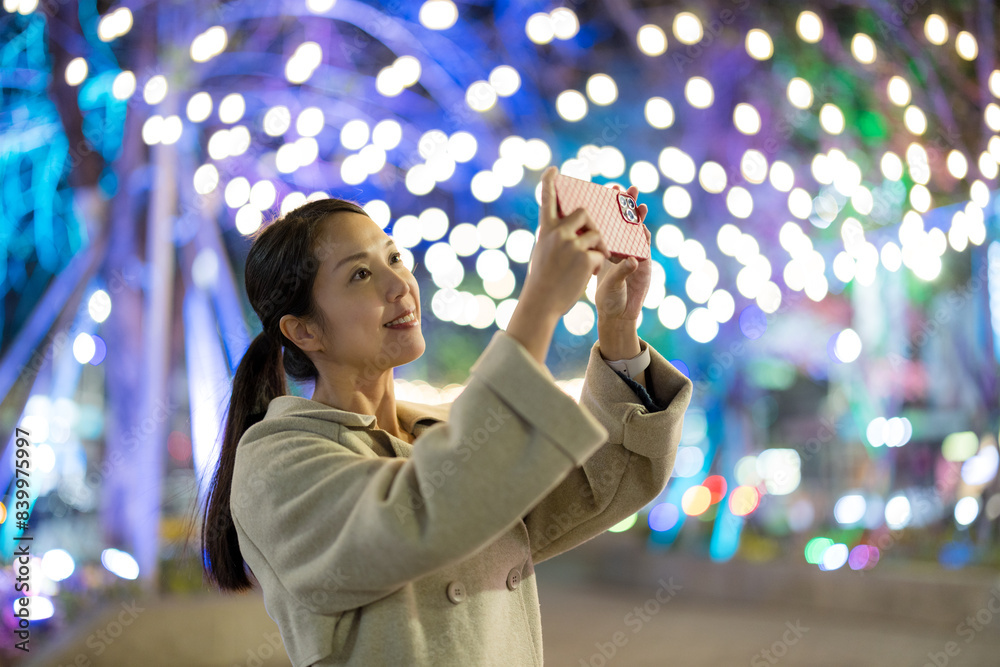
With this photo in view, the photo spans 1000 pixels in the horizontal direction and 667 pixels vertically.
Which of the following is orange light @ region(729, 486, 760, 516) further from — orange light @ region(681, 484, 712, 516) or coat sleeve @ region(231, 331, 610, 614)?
coat sleeve @ region(231, 331, 610, 614)

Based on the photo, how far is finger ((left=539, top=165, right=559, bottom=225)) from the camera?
1.17 meters

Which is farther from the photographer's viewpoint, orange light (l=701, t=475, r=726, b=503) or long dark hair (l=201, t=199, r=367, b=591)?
orange light (l=701, t=475, r=726, b=503)

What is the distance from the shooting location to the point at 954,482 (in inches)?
255

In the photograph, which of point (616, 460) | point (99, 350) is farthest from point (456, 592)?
point (99, 350)

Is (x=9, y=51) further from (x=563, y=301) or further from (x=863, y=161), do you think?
→ (x=863, y=161)

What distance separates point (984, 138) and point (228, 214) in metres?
4.97

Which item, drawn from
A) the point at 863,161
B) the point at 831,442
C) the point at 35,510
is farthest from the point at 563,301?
the point at 831,442

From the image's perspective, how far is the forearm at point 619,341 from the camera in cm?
151

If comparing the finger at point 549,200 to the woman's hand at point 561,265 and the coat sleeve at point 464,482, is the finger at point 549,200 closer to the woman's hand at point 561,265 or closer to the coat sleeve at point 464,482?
the woman's hand at point 561,265

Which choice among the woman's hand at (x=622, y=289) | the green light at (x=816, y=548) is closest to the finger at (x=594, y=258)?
the woman's hand at (x=622, y=289)

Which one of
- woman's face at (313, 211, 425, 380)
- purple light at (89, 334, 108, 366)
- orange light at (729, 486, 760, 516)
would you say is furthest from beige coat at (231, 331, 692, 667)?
orange light at (729, 486, 760, 516)

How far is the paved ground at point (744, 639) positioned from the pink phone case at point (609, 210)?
15.0 feet

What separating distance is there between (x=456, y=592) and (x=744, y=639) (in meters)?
5.30

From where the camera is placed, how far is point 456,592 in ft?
4.21
